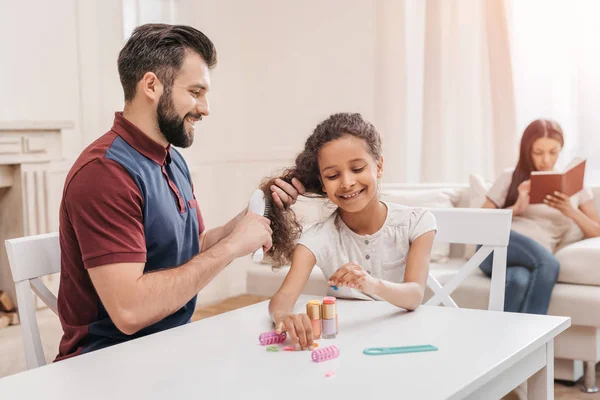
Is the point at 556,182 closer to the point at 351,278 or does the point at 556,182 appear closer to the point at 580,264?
the point at 580,264

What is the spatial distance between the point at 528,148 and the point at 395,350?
239 cm

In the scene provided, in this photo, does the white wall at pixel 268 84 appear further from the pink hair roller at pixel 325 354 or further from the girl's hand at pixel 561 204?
the pink hair roller at pixel 325 354

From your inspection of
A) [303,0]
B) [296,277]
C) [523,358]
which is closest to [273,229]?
[296,277]

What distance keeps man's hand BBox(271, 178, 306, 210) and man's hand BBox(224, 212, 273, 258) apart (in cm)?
17

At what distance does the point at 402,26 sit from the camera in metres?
4.95

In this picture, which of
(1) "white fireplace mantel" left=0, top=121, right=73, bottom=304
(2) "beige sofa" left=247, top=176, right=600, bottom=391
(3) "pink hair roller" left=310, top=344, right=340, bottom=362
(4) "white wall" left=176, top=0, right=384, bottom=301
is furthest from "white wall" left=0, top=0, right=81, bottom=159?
(3) "pink hair roller" left=310, top=344, right=340, bottom=362

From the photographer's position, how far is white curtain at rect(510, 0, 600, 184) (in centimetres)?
437

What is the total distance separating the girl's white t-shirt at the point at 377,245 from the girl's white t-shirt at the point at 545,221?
164 cm

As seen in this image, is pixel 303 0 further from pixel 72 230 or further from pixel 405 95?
pixel 72 230

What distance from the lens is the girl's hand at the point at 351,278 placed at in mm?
1455

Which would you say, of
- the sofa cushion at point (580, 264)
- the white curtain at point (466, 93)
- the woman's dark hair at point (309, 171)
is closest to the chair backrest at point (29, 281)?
the woman's dark hair at point (309, 171)

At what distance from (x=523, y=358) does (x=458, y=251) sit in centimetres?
241

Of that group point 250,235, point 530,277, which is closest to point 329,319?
point 250,235

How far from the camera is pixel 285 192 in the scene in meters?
1.87
